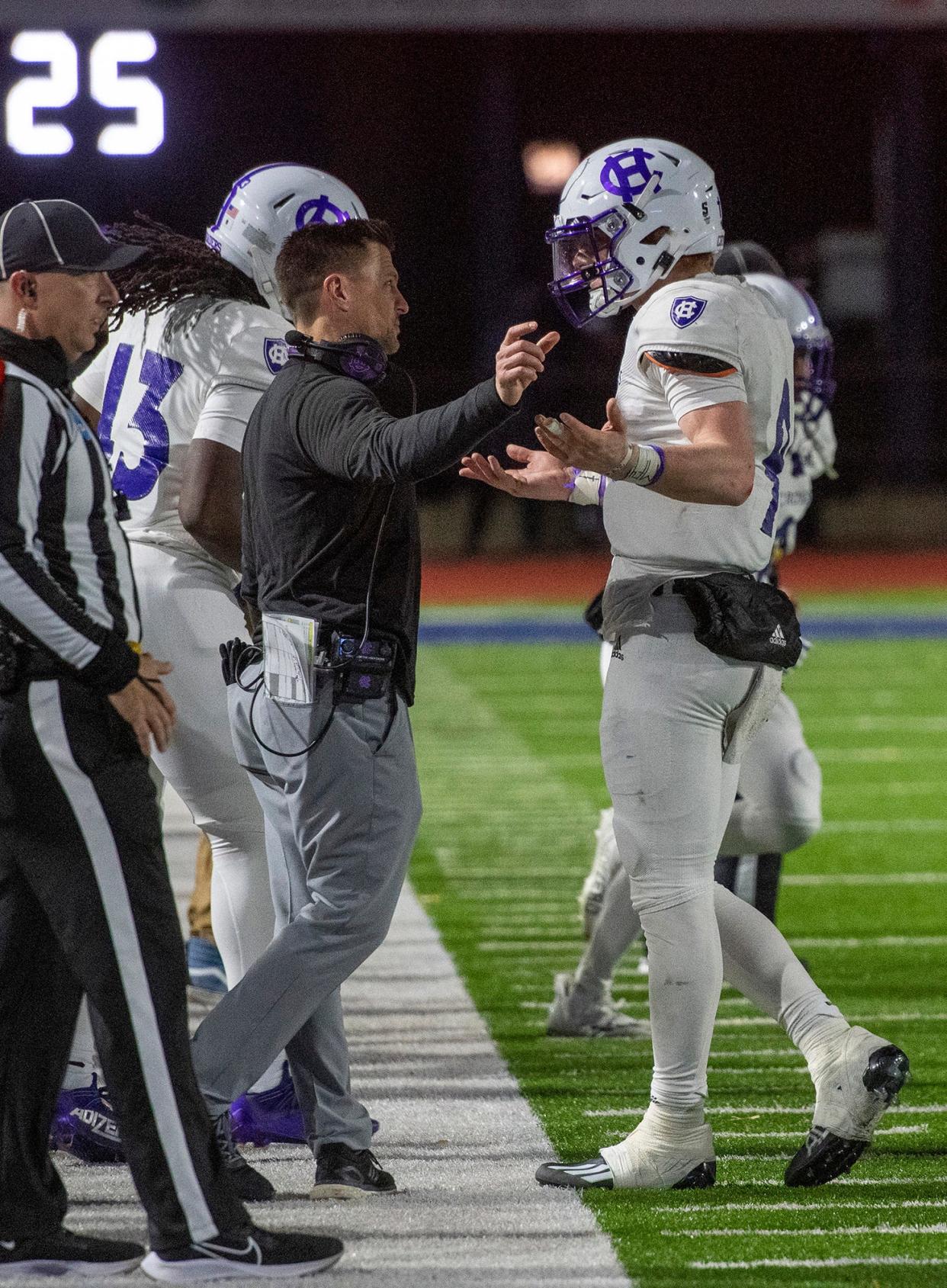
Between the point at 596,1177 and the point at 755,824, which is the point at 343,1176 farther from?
the point at 755,824

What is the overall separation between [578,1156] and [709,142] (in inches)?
964

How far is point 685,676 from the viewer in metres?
3.81

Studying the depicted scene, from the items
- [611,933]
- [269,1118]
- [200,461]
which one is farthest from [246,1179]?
[611,933]

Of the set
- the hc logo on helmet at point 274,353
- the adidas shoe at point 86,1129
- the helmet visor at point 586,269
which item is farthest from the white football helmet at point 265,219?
the adidas shoe at point 86,1129

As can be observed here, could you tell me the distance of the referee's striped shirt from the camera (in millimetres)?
3150


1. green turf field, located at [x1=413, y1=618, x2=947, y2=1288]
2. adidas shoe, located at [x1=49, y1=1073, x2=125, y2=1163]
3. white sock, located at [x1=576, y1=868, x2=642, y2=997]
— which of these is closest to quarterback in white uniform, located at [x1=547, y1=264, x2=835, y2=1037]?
white sock, located at [x1=576, y1=868, x2=642, y2=997]

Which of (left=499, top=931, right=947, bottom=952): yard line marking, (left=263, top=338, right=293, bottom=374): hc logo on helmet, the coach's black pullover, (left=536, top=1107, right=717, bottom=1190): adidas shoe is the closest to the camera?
the coach's black pullover

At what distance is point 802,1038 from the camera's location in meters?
4.02

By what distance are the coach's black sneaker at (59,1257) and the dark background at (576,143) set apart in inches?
810

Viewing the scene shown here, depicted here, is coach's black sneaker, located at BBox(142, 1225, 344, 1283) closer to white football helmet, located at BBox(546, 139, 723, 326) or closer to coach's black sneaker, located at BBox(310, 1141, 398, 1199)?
coach's black sneaker, located at BBox(310, 1141, 398, 1199)

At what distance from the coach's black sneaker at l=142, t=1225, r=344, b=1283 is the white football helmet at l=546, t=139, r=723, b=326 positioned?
1785 mm

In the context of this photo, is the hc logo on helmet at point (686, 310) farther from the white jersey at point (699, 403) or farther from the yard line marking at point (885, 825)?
the yard line marking at point (885, 825)

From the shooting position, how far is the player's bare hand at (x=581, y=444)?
138 inches

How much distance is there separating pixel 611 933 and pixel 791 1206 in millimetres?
1347
